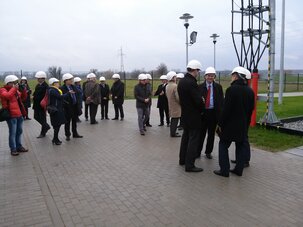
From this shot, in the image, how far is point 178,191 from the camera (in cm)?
500

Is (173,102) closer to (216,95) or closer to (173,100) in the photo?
(173,100)

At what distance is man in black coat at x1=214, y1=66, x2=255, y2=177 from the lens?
5410mm

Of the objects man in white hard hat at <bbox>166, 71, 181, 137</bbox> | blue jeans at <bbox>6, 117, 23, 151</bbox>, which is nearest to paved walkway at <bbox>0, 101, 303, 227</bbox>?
blue jeans at <bbox>6, 117, 23, 151</bbox>

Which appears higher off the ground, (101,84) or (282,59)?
(282,59)

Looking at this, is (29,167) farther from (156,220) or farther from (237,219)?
(237,219)

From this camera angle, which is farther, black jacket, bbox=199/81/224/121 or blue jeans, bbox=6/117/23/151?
blue jeans, bbox=6/117/23/151

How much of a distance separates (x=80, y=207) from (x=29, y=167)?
2.50 m

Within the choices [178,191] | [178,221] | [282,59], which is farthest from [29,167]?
[282,59]

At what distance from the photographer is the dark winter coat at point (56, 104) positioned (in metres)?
8.27

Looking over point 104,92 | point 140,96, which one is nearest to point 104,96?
point 104,92

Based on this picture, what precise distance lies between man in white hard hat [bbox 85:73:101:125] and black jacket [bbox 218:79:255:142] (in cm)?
746

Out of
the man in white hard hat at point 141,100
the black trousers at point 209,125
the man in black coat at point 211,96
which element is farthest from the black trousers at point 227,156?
the man in white hard hat at point 141,100

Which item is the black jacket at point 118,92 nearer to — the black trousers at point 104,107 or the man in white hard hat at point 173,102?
the black trousers at point 104,107

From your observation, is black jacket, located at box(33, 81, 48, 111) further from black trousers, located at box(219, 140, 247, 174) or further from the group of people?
black trousers, located at box(219, 140, 247, 174)
